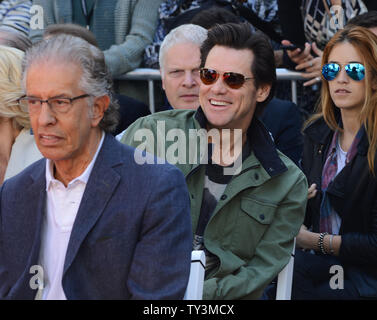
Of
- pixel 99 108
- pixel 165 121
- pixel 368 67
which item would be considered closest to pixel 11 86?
pixel 165 121

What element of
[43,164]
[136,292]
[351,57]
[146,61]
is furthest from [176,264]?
[146,61]

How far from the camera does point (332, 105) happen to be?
14.5 ft

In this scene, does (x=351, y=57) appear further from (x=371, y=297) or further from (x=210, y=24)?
(x=371, y=297)

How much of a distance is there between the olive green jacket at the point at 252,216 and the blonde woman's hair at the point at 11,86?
2.80 ft

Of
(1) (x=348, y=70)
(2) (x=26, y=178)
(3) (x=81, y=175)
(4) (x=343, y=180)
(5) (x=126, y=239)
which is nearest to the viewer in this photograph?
(5) (x=126, y=239)

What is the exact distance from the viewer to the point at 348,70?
164 inches

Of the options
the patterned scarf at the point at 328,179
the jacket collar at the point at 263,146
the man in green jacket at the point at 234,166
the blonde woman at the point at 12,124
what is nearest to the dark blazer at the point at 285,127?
the patterned scarf at the point at 328,179

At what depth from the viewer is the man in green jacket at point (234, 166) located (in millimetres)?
3430

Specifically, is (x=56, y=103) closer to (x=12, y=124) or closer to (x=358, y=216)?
(x=12, y=124)

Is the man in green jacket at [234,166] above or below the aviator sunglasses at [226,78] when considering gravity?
below

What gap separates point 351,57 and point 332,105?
0.38 metres

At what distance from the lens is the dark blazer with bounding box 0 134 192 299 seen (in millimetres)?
2580

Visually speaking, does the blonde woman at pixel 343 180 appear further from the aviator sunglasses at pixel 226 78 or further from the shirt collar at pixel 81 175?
the shirt collar at pixel 81 175

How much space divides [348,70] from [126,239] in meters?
2.18
